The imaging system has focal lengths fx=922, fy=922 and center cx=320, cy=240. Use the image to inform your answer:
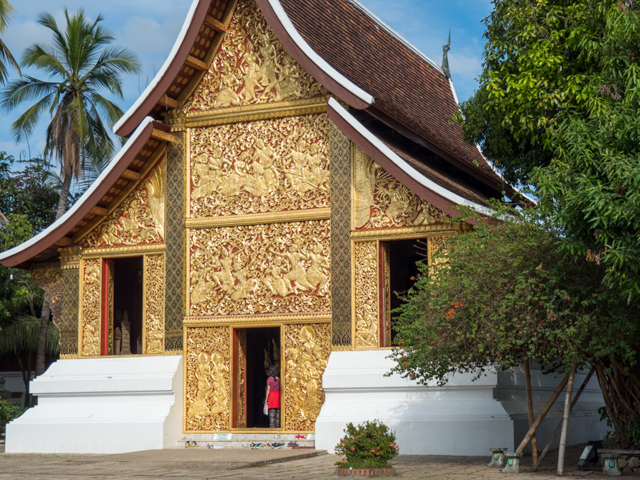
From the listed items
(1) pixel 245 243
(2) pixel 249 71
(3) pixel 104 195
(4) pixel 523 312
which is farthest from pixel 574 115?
(3) pixel 104 195

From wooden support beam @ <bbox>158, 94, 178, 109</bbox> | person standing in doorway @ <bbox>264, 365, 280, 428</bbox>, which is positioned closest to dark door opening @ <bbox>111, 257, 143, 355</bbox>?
wooden support beam @ <bbox>158, 94, 178, 109</bbox>

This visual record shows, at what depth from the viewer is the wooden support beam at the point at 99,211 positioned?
1489 centimetres

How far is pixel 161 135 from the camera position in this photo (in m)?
14.7

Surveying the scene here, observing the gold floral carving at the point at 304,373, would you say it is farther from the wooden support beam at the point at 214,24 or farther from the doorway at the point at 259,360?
the wooden support beam at the point at 214,24

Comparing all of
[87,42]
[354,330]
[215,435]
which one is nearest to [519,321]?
[354,330]

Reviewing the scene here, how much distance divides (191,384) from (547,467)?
5909mm

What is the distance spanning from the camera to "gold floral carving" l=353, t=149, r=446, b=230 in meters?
13.3

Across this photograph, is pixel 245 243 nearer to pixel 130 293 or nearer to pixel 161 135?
pixel 161 135

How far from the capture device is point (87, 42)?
80.0 ft

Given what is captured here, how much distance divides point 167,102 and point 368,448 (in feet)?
23.6

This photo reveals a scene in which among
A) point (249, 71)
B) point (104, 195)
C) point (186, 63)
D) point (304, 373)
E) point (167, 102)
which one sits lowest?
point (304, 373)

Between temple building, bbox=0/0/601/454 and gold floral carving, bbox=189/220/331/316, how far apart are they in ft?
0.08

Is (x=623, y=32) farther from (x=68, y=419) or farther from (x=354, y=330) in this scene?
(x=68, y=419)

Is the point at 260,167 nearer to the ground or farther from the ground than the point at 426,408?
farther from the ground
